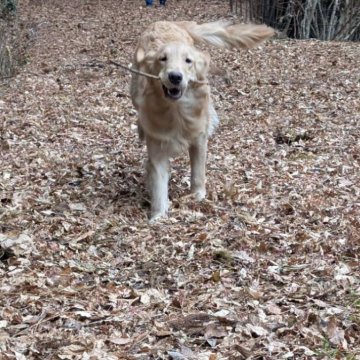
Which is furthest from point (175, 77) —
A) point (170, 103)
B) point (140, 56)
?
point (140, 56)

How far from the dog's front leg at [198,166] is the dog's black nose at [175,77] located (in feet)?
2.64

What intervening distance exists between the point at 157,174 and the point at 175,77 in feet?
3.06

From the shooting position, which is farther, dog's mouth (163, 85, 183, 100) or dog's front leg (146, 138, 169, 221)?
dog's front leg (146, 138, 169, 221)

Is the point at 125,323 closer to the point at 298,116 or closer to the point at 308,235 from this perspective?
the point at 308,235

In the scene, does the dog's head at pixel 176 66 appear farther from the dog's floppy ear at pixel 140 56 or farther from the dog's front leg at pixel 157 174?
the dog's front leg at pixel 157 174

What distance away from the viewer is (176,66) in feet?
16.5

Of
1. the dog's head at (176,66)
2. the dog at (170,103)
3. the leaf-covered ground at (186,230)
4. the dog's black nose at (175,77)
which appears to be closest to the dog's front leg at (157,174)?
the dog at (170,103)

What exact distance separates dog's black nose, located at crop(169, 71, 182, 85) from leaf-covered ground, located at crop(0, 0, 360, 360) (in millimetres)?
1023

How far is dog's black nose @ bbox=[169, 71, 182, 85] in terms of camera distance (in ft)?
16.3

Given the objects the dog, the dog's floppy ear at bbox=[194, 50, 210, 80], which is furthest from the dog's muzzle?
the dog's floppy ear at bbox=[194, 50, 210, 80]

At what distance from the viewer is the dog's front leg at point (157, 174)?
17.9 feet

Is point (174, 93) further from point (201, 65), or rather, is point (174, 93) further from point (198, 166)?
point (198, 166)

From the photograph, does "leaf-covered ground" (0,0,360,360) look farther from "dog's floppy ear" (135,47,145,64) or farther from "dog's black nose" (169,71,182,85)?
"dog's black nose" (169,71,182,85)

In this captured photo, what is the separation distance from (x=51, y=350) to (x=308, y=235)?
2.07m
